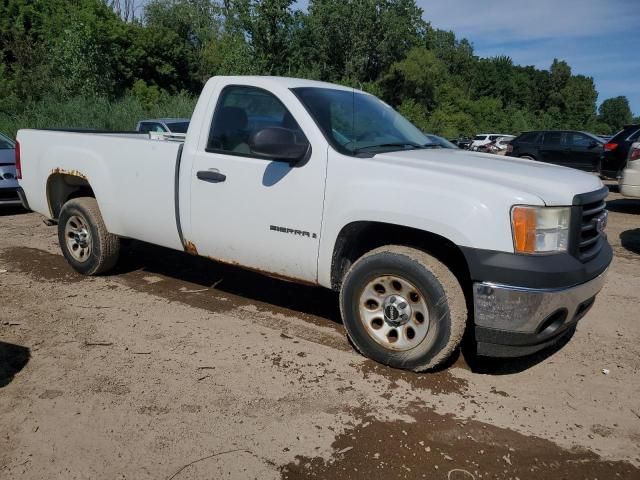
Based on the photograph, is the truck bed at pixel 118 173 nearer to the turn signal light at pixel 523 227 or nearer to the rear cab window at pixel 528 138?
the turn signal light at pixel 523 227

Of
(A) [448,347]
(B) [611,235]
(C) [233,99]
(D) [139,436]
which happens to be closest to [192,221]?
(C) [233,99]

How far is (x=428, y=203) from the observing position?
3.31 m

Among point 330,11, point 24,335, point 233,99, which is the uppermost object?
point 330,11

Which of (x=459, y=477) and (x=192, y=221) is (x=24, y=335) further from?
(x=459, y=477)

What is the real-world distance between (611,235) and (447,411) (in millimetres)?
6373

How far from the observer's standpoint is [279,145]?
12.1ft

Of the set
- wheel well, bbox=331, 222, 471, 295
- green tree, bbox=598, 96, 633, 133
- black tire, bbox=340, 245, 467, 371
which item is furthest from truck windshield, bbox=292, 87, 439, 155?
green tree, bbox=598, 96, 633, 133

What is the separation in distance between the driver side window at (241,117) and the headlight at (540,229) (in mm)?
1887

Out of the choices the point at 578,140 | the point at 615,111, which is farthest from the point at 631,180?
the point at 615,111

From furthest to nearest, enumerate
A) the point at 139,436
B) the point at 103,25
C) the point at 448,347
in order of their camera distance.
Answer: the point at 103,25 → the point at 448,347 → the point at 139,436

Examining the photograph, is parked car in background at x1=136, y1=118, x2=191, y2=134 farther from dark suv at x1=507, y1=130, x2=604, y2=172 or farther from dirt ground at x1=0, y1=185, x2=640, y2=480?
dark suv at x1=507, y1=130, x2=604, y2=172


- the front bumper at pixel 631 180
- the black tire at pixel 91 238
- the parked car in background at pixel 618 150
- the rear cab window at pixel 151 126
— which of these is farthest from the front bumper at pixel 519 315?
the rear cab window at pixel 151 126

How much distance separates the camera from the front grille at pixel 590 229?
335 cm

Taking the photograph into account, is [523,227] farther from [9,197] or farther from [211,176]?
[9,197]
